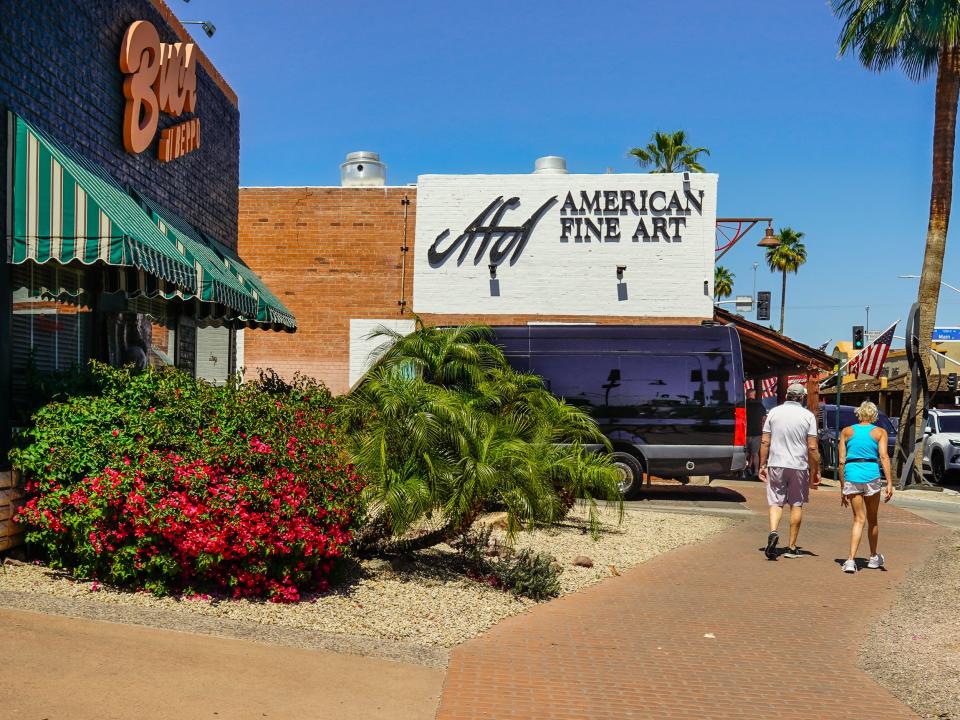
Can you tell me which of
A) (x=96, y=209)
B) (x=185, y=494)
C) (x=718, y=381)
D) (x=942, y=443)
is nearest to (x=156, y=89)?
(x=96, y=209)

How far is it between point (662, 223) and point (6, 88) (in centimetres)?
1599

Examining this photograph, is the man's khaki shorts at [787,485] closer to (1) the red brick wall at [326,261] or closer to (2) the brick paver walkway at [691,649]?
(2) the brick paver walkway at [691,649]

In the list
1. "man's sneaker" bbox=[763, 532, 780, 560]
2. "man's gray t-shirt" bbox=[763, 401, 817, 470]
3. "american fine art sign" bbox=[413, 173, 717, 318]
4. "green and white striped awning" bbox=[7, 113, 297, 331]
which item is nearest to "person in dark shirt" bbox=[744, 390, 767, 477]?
"american fine art sign" bbox=[413, 173, 717, 318]

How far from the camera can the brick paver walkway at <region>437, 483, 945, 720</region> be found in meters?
5.55

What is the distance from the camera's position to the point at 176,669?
533 cm

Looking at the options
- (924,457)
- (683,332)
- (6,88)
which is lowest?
(924,457)

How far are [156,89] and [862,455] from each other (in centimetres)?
877

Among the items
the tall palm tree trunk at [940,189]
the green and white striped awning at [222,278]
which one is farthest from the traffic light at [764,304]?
the green and white striped awning at [222,278]

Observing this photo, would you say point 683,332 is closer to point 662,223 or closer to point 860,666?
point 662,223

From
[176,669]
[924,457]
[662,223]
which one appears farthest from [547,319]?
[176,669]

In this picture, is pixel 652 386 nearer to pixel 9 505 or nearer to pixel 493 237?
pixel 493 237

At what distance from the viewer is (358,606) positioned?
724 centimetres

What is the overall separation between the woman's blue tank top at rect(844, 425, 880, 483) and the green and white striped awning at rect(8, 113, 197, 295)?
283 inches

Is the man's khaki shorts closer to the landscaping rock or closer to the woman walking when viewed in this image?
the woman walking
